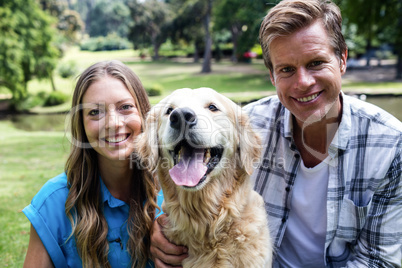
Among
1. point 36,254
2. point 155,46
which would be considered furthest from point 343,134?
point 155,46

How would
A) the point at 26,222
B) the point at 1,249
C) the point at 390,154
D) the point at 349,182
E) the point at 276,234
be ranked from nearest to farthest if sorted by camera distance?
the point at 390,154
the point at 349,182
the point at 276,234
the point at 1,249
the point at 26,222

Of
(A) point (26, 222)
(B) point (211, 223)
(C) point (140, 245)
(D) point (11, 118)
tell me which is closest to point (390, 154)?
(B) point (211, 223)

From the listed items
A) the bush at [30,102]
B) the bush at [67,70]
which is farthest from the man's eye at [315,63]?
the bush at [67,70]

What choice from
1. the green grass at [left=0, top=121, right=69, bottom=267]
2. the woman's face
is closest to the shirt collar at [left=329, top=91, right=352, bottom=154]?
the woman's face

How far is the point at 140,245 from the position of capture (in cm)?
257

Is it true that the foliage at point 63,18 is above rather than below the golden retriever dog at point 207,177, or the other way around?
above

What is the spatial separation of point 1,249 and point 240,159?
2868 millimetres

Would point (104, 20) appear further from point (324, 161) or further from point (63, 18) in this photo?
point (324, 161)

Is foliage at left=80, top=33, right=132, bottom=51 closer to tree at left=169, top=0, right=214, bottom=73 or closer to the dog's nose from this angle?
tree at left=169, top=0, right=214, bottom=73

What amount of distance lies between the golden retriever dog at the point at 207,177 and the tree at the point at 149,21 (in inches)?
1636

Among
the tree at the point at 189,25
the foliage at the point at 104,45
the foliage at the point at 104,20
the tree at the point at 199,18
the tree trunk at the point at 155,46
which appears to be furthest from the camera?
the foliage at the point at 104,20

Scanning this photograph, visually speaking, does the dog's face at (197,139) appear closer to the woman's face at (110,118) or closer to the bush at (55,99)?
the woman's face at (110,118)

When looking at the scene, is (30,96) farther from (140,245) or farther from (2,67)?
(140,245)

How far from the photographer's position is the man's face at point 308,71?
7.70 ft
